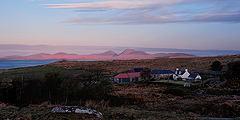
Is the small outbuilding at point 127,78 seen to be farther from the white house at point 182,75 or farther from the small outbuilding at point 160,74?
the white house at point 182,75

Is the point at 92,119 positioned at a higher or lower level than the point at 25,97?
higher

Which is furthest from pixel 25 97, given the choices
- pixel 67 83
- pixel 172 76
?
pixel 172 76

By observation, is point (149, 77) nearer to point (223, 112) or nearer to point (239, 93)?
point (239, 93)

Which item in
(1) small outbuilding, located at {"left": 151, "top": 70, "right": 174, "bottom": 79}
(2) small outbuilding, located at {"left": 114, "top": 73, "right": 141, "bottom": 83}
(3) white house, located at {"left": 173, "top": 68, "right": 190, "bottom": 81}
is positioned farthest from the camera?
(1) small outbuilding, located at {"left": 151, "top": 70, "right": 174, "bottom": 79}

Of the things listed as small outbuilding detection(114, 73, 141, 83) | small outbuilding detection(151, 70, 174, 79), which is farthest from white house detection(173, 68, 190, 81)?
small outbuilding detection(114, 73, 141, 83)

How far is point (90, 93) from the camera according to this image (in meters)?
25.1

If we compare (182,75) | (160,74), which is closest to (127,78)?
(160,74)

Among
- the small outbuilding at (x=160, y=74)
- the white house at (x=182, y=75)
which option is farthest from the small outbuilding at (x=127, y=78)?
the white house at (x=182, y=75)

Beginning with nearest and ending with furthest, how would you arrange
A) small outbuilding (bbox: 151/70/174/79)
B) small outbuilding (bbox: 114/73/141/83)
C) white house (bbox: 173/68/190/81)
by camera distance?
white house (bbox: 173/68/190/81) < small outbuilding (bbox: 114/73/141/83) < small outbuilding (bbox: 151/70/174/79)

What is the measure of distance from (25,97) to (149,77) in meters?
51.6

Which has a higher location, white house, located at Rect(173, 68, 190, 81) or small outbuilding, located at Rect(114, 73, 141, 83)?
white house, located at Rect(173, 68, 190, 81)

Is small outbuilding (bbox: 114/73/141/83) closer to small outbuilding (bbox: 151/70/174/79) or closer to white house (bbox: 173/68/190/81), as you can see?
small outbuilding (bbox: 151/70/174/79)

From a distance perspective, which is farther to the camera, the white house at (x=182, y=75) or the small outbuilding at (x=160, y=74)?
the small outbuilding at (x=160, y=74)

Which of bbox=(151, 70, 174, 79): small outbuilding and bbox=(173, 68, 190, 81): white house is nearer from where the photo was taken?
bbox=(173, 68, 190, 81): white house
